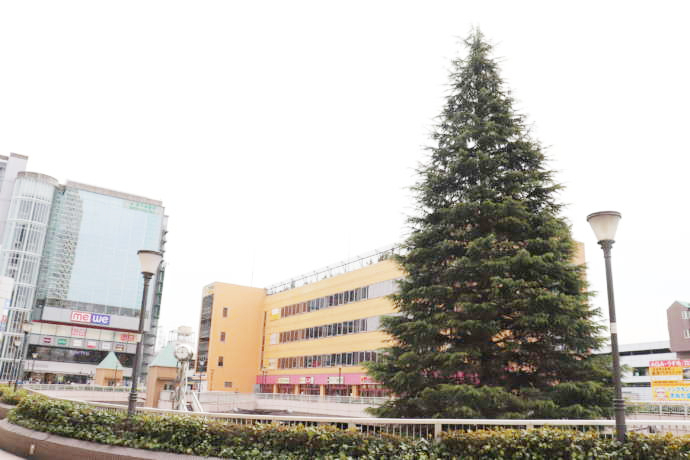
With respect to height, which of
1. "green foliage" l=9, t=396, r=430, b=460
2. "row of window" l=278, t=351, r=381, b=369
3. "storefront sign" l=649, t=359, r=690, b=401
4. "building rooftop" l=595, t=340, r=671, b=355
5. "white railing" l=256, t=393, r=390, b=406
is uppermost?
"building rooftop" l=595, t=340, r=671, b=355

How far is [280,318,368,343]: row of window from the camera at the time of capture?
52.2 metres

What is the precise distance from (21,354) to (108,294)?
54.2 feet

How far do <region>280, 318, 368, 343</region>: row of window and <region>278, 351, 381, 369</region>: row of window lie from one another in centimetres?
216

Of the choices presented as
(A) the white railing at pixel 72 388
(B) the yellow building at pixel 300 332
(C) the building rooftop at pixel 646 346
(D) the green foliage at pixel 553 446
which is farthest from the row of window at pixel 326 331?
(C) the building rooftop at pixel 646 346

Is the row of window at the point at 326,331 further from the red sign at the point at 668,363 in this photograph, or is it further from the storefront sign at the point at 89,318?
the storefront sign at the point at 89,318

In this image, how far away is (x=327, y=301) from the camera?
58656 mm

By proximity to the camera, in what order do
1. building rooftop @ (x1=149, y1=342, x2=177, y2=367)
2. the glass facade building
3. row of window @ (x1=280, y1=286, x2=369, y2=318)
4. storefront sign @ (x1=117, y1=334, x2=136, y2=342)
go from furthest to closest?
storefront sign @ (x1=117, y1=334, x2=136, y2=342) < the glass facade building < row of window @ (x1=280, y1=286, x2=369, y2=318) < building rooftop @ (x1=149, y1=342, x2=177, y2=367)

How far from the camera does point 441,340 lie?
1486cm

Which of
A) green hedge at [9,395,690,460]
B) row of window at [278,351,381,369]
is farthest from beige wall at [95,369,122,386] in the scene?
green hedge at [9,395,690,460]

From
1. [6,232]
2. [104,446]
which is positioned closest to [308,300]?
[104,446]

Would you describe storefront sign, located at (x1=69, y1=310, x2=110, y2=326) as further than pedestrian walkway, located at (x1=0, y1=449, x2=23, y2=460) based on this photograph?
Yes

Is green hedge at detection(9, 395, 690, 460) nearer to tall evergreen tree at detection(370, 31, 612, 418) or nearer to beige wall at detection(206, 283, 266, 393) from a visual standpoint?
tall evergreen tree at detection(370, 31, 612, 418)

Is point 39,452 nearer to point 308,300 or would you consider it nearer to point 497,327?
point 497,327

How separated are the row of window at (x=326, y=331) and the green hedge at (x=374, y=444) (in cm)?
4120
